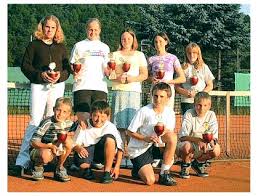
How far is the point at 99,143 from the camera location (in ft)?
21.7

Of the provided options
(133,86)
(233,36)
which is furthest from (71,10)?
(133,86)

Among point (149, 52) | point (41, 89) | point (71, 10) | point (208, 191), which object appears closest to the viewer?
point (208, 191)

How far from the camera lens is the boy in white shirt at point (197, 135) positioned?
22.5ft

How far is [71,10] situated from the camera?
33.2m

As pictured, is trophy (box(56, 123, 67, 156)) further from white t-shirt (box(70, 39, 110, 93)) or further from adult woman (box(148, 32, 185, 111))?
adult woman (box(148, 32, 185, 111))

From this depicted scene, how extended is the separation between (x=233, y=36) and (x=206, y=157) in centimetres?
2356

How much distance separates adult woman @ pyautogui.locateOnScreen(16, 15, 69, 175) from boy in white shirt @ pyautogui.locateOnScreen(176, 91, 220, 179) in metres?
1.79

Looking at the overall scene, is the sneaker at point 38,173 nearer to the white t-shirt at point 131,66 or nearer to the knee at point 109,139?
the knee at point 109,139

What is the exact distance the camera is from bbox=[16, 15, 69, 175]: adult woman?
6668mm

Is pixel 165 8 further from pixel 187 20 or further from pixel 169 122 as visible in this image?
pixel 169 122

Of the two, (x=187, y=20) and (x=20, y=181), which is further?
(x=187, y=20)

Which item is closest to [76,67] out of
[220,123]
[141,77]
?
[141,77]

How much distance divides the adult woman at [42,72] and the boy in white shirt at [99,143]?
22.2 inches

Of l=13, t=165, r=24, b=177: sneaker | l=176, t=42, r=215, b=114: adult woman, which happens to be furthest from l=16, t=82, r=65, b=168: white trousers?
l=176, t=42, r=215, b=114: adult woman
